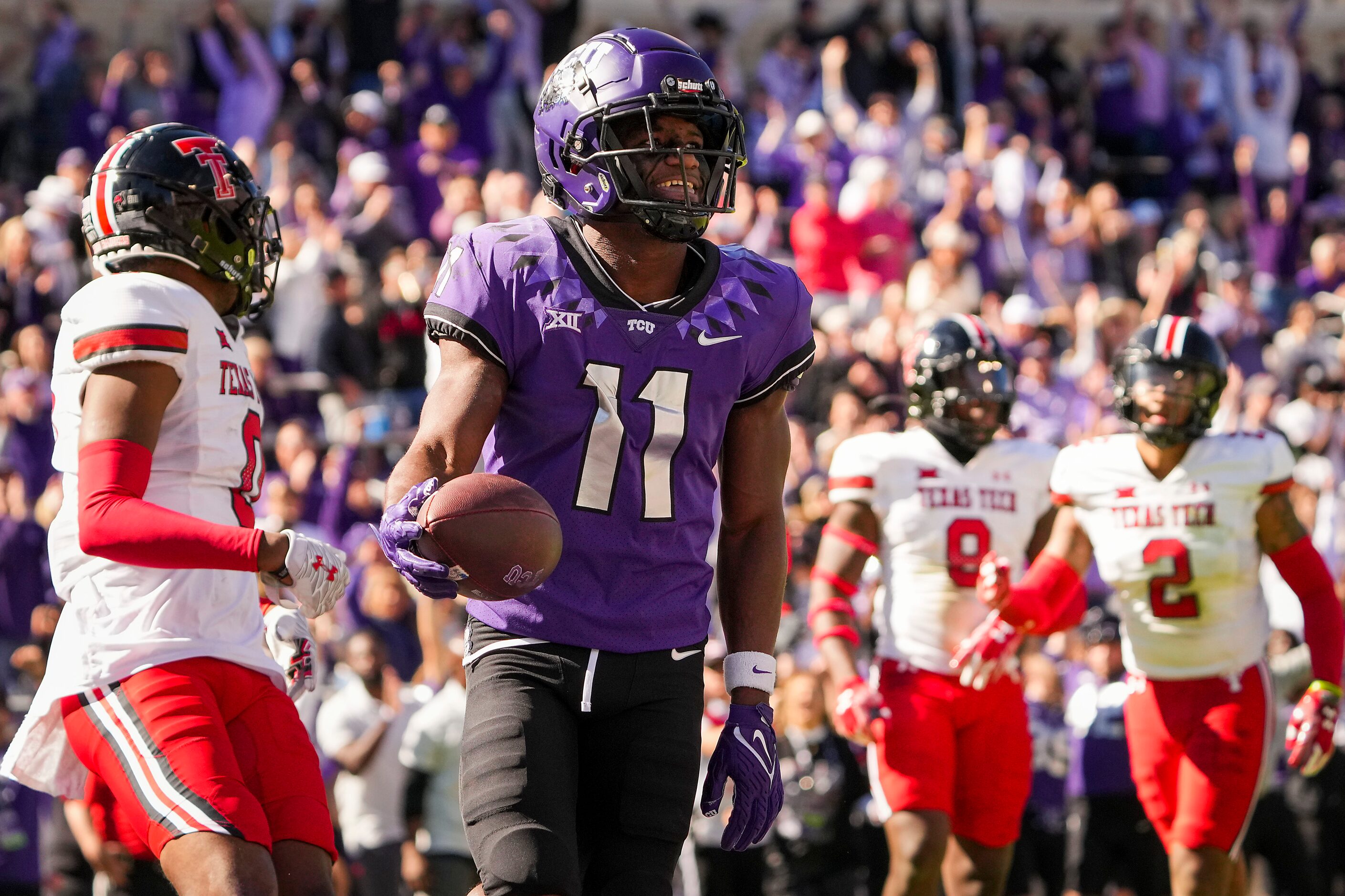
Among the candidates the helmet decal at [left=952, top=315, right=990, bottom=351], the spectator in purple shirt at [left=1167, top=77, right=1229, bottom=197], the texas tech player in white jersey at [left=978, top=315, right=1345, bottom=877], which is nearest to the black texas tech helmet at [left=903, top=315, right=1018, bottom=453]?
the helmet decal at [left=952, top=315, right=990, bottom=351]

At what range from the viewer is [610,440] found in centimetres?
359

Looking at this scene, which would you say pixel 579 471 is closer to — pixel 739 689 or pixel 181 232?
pixel 739 689

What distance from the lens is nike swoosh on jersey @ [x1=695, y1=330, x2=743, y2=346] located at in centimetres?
366

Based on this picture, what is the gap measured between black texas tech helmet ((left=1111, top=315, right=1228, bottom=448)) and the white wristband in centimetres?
261

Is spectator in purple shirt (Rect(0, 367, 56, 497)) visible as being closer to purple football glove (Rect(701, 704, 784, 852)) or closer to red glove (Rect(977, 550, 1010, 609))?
red glove (Rect(977, 550, 1010, 609))

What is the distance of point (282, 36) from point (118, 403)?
1068 centimetres

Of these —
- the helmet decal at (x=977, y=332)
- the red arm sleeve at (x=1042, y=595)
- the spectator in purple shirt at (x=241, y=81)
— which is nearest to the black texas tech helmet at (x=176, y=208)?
the red arm sleeve at (x=1042, y=595)

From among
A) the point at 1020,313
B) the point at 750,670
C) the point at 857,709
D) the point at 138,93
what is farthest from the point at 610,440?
the point at 138,93

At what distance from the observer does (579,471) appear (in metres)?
3.60

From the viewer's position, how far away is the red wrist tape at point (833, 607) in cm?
620

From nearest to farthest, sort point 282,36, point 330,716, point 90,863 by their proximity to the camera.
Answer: point 90,863 → point 330,716 → point 282,36

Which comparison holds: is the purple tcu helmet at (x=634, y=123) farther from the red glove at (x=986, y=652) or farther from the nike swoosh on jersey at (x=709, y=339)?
the red glove at (x=986, y=652)

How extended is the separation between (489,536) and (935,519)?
3288 mm

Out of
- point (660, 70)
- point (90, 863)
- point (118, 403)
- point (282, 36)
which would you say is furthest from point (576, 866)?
point (282, 36)
